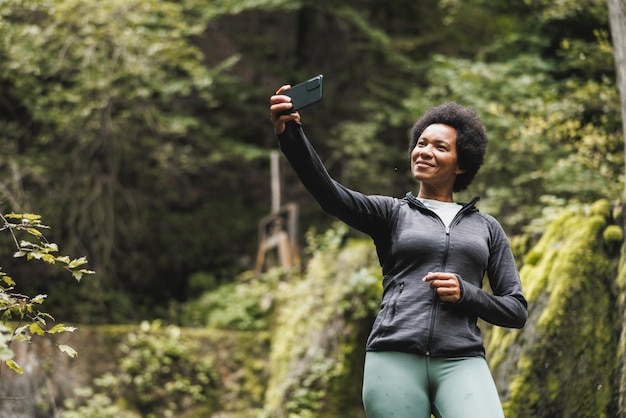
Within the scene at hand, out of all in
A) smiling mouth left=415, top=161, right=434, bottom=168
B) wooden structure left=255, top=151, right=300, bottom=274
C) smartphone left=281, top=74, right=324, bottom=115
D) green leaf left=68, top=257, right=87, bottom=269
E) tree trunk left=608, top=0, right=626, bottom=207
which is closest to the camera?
smartphone left=281, top=74, right=324, bottom=115

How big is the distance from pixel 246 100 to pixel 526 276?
10.9 metres

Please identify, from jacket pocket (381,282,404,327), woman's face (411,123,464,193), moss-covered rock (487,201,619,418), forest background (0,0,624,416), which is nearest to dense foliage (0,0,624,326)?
forest background (0,0,624,416)

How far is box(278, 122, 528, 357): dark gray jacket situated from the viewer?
8.87 ft

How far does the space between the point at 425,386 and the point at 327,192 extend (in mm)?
767

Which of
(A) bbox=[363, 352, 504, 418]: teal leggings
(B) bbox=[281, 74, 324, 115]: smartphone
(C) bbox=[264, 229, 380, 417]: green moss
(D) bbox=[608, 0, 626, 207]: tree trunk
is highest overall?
(D) bbox=[608, 0, 626, 207]: tree trunk

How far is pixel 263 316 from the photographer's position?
10281 mm

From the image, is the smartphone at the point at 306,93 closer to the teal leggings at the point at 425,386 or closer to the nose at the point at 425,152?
the nose at the point at 425,152

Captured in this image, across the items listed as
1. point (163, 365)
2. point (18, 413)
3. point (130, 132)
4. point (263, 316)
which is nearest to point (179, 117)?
point (130, 132)

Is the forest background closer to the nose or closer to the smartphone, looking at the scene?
the nose

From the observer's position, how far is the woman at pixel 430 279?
105 inches

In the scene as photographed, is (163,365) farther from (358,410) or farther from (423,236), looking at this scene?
(423,236)

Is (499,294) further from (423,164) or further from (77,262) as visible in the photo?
(77,262)

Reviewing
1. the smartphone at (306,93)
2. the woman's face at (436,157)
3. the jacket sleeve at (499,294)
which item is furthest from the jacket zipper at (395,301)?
the smartphone at (306,93)

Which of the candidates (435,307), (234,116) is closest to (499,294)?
(435,307)
